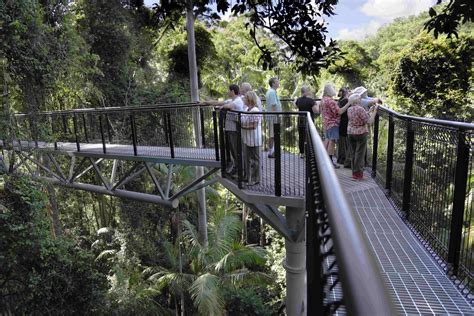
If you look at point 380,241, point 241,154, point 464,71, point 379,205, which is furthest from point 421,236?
point 464,71

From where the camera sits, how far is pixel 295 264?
5.81 meters

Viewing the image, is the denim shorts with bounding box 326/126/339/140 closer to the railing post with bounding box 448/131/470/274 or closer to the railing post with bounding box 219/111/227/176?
the railing post with bounding box 219/111/227/176

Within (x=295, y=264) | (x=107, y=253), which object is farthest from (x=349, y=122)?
(x=107, y=253)

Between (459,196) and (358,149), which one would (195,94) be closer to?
(358,149)

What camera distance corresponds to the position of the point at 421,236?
3881 mm

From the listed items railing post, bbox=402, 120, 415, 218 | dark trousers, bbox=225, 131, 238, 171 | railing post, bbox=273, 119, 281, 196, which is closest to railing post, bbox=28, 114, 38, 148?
dark trousers, bbox=225, 131, 238, 171

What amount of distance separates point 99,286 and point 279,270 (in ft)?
22.7

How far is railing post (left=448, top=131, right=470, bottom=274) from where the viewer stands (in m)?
3.03

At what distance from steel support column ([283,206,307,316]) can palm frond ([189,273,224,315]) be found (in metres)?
4.04

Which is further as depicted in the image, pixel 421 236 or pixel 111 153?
pixel 111 153

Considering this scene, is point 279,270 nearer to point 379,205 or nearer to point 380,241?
point 379,205

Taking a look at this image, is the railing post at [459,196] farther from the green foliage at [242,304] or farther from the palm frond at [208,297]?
the green foliage at [242,304]

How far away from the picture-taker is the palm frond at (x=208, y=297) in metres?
9.38

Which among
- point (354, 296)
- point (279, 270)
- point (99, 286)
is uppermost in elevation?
point (354, 296)
